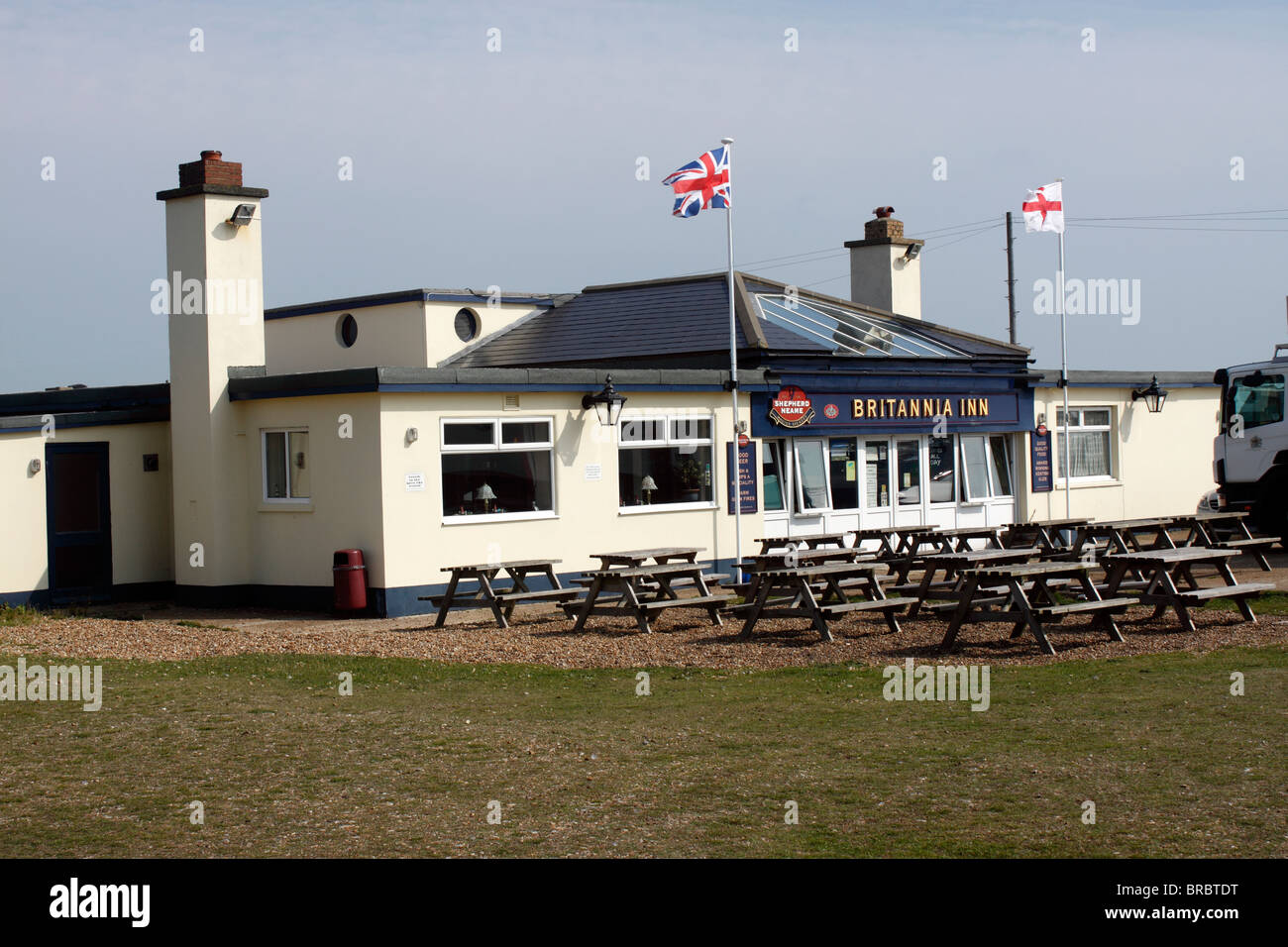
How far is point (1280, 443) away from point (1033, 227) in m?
5.56

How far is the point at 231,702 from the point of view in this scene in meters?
10.5

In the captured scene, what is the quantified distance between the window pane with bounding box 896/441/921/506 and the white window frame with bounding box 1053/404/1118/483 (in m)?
4.05

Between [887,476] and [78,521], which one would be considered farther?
[887,476]

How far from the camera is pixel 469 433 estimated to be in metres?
17.3

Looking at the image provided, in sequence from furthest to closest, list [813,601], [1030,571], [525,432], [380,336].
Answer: [380,336] < [525,432] < [813,601] < [1030,571]

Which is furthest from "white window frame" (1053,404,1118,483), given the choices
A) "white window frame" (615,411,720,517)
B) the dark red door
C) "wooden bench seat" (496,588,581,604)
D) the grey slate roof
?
the dark red door

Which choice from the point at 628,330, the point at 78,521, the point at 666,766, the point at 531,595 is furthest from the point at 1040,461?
the point at 666,766

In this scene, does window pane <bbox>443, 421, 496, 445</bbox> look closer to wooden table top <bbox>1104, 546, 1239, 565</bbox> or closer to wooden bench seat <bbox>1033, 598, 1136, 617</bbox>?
wooden bench seat <bbox>1033, 598, 1136, 617</bbox>

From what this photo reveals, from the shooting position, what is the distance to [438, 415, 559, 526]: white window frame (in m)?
17.1

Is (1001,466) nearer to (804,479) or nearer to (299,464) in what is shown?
(804,479)

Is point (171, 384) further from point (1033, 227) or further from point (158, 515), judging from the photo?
point (1033, 227)

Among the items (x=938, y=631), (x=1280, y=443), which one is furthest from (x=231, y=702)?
(x=1280, y=443)

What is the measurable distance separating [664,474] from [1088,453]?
1058 cm

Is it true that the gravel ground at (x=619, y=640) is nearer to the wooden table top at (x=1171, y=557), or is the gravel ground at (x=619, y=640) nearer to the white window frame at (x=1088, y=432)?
the wooden table top at (x=1171, y=557)
